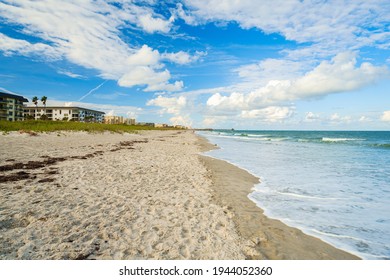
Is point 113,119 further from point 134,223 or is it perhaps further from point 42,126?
point 134,223

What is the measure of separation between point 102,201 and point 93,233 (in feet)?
7.25

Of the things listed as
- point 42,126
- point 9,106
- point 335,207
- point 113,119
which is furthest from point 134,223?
point 113,119

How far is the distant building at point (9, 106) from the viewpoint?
87.6 m

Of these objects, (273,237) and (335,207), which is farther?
(335,207)

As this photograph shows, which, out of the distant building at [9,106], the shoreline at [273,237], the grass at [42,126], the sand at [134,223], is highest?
the distant building at [9,106]

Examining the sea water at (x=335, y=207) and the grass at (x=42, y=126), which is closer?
the sea water at (x=335, y=207)

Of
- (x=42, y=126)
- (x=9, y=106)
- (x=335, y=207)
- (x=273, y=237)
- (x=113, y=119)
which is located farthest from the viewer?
(x=113, y=119)

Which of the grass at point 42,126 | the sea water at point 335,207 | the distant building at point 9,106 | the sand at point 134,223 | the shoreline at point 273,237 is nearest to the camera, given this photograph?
the sand at point 134,223

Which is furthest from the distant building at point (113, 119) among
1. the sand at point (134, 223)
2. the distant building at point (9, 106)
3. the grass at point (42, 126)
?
the sand at point (134, 223)

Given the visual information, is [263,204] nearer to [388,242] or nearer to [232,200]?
[232,200]

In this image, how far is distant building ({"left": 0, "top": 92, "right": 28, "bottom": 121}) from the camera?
87625 millimetres

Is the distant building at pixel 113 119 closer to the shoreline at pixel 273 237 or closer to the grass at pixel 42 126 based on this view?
the grass at pixel 42 126

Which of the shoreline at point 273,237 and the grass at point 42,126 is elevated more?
the grass at point 42,126

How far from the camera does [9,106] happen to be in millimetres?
90562
